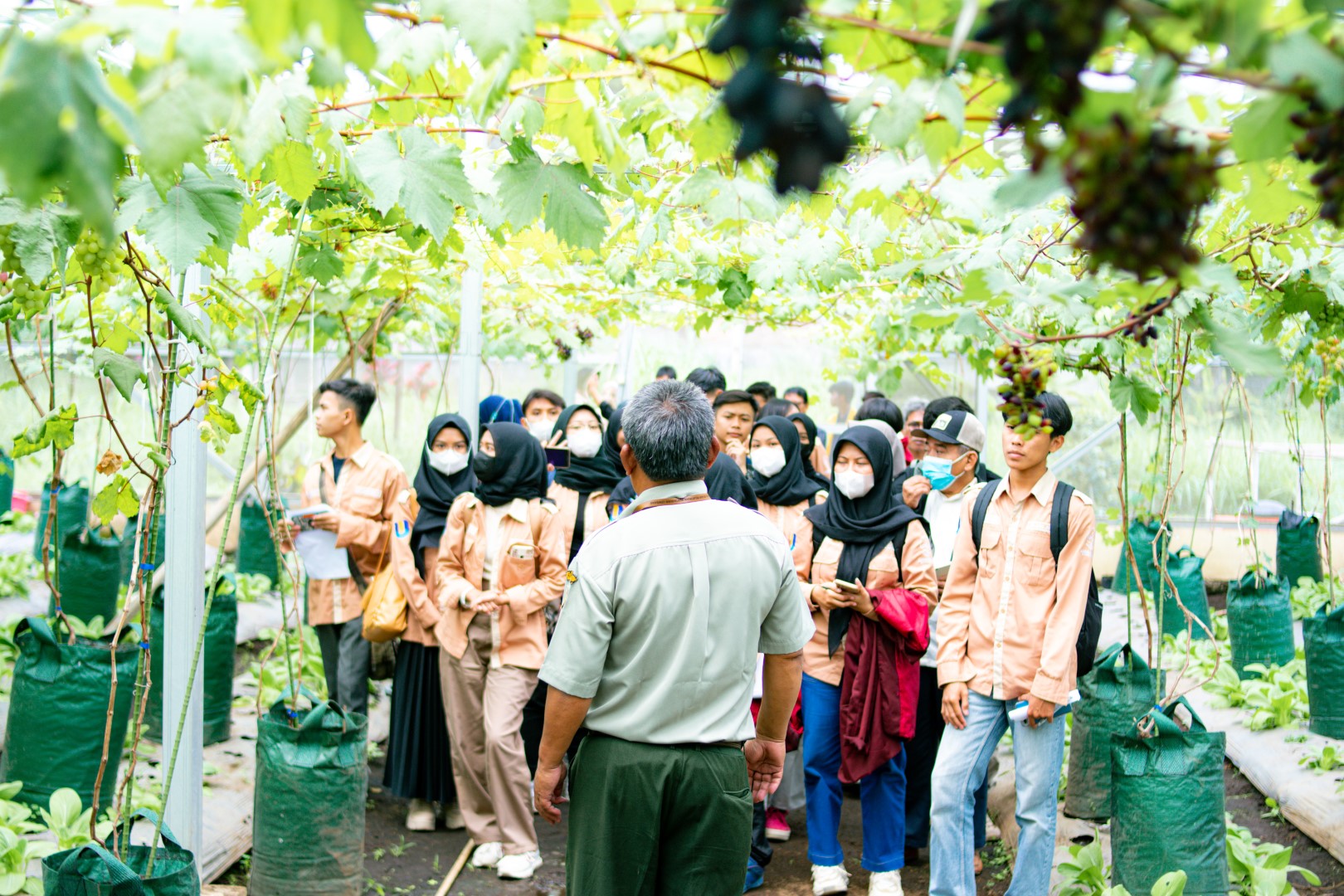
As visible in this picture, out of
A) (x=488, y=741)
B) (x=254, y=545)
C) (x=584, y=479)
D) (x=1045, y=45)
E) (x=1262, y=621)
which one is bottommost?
(x=488, y=741)

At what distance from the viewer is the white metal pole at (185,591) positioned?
3.41 m

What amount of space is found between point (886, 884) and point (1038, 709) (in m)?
1.15

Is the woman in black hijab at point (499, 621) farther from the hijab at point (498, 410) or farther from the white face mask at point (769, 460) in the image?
the hijab at point (498, 410)

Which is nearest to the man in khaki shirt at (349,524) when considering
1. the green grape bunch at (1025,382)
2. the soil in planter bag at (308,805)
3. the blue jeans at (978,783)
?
the soil in planter bag at (308,805)

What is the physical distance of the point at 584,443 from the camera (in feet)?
17.1

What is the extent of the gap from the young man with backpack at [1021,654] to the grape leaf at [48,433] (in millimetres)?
2645

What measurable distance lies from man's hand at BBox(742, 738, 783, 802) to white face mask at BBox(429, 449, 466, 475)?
242 centimetres

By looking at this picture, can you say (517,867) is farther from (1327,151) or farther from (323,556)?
(1327,151)

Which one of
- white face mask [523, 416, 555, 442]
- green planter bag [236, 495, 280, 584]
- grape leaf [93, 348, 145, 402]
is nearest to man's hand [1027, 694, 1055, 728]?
grape leaf [93, 348, 145, 402]

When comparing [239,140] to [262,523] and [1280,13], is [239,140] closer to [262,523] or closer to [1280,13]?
[1280,13]

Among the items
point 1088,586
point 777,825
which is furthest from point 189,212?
point 777,825

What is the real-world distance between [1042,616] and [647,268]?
3236 mm

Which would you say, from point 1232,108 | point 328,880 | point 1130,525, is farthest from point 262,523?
point 1232,108

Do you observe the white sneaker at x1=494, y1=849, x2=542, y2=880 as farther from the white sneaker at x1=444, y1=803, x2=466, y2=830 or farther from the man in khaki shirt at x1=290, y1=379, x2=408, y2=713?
the man in khaki shirt at x1=290, y1=379, x2=408, y2=713
